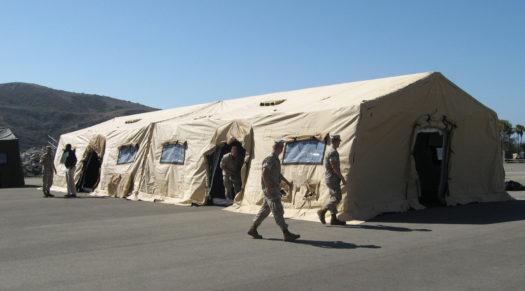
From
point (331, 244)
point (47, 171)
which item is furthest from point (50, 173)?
point (331, 244)

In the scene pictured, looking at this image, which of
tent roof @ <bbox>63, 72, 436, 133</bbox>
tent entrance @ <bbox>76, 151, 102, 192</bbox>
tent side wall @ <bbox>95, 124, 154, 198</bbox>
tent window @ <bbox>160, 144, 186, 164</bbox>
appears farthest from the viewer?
tent entrance @ <bbox>76, 151, 102, 192</bbox>

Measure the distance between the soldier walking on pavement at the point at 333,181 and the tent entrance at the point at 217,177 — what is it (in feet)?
14.6

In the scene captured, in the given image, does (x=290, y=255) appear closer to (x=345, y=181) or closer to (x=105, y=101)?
(x=345, y=181)

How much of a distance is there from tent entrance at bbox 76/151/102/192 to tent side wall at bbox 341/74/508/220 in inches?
509

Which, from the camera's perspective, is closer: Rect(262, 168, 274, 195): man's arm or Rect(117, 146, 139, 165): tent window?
Rect(262, 168, 274, 195): man's arm

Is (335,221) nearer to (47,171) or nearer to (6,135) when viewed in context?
(47,171)

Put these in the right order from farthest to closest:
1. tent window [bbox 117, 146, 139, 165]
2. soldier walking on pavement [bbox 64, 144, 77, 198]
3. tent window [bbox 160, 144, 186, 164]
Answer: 1. soldier walking on pavement [bbox 64, 144, 77, 198]
2. tent window [bbox 117, 146, 139, 165]
3. tent window [bbox 160, 144, 186, 164]

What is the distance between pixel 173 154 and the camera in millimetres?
14781

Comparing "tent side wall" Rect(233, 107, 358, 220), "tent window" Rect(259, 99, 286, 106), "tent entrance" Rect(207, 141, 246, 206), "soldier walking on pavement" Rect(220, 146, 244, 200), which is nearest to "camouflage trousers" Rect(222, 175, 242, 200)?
"soldier walking on pavement" Rect(220, 146, 244, 200)

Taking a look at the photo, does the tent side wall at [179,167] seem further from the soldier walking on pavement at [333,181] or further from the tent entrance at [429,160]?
the tent entrance at [429,160]

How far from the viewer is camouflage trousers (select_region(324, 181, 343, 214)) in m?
9.18

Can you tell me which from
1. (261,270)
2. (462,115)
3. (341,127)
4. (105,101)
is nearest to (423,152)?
(462,115)

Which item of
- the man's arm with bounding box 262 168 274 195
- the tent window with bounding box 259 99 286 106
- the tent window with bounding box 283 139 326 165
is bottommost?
the man's arm with bounding box 262 168 274 195

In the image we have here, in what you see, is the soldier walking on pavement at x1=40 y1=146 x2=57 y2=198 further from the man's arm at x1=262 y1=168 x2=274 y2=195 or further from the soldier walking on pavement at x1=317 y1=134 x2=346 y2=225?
the man's arm at x1=262 y1=168 x2=274 y2=195
